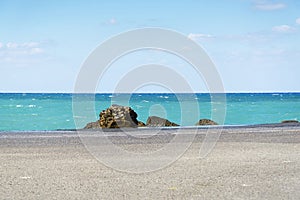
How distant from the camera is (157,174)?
12.9 meters

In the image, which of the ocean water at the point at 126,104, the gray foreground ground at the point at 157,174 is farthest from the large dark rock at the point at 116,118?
the gray foreground ground at the point at 157,174

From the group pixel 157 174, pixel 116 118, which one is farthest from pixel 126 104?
pixel 157 174

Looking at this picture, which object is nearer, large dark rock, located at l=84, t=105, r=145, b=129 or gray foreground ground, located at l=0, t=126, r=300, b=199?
gray foreground ground, located at l=0, t=126, r=300, b=199

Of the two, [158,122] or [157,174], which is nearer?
[157,174]

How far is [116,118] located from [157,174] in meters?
16.5

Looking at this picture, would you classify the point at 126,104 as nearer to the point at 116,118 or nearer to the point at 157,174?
the point at 116,118

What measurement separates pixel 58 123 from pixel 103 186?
40.4m

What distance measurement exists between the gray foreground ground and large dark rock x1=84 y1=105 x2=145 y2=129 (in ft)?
30.4

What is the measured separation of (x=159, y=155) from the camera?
1662 centimetres

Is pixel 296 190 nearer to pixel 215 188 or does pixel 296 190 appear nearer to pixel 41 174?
pixel 215 188

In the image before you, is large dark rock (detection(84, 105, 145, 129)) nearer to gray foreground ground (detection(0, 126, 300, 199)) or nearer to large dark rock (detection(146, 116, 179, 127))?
large dark rock (detection(146, 116, 179, 127))

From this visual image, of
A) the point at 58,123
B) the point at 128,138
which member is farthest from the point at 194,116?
the point at 58,123

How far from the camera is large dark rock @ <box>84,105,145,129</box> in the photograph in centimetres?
2902

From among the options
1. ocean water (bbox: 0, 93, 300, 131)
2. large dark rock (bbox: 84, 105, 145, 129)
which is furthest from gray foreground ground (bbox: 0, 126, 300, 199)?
large dark rock (bbox: 84, 105, 145, 129)
